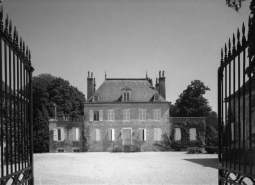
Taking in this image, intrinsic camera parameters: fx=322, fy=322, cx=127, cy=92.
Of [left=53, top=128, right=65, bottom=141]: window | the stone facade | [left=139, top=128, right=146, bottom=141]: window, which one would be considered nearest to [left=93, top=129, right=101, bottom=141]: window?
the stone facade

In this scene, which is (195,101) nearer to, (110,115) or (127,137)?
(127,137)

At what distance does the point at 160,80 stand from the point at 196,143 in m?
7.50

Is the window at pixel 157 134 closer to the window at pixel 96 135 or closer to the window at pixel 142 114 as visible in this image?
the window at pixel 142 114

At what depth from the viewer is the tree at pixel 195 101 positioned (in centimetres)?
4044

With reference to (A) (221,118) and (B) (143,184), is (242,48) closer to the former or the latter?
(A) (221,118)

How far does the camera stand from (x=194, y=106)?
134 feet

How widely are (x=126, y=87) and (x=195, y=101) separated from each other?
38.5ft

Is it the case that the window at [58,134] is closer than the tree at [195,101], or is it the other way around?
the window at [58,134]

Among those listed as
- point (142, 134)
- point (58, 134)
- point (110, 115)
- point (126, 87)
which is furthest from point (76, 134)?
point (126, 87)

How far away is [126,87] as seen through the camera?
32.9m

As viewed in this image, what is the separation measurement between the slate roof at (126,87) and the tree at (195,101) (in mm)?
8414

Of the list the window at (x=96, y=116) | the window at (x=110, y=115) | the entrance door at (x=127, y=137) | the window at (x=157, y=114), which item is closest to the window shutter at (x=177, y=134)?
the window at (x=157, y=114)

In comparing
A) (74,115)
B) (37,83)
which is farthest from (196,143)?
(37,83)

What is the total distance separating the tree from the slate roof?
8.41m
